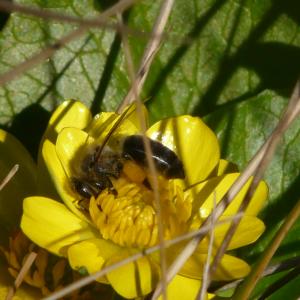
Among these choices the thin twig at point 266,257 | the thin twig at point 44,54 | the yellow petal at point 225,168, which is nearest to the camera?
the thin twig at point 44,54

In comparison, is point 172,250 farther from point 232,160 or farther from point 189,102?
point 189,102

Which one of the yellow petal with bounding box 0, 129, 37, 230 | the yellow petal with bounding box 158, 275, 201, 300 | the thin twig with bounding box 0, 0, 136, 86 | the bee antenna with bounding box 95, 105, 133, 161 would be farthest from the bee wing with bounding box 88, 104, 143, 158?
the thin twig with bounding box 0, 0, 136, 86

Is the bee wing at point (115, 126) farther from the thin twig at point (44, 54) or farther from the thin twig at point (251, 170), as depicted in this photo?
the thin twig at point (44, 54)

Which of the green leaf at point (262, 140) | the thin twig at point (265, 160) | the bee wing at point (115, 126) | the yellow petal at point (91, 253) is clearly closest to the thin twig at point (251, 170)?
the thin twig at point (265, 160)

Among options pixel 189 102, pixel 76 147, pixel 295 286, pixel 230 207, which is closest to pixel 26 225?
pixel 76 147

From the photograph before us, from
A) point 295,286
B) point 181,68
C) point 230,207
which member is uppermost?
point 181,68

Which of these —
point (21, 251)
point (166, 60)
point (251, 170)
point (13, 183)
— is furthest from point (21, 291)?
point (166, 60)

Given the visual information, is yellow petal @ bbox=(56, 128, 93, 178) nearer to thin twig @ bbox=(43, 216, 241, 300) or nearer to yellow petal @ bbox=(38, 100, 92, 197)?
yellow petal @ bbox=(38, 100, 92, 197)
